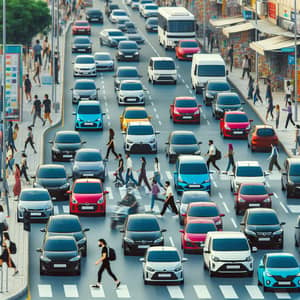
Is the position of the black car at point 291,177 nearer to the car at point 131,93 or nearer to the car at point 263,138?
the car at point 263,138

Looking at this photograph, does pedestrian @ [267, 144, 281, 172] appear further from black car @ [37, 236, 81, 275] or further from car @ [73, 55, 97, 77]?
car @ [73, 55, 97, 77]

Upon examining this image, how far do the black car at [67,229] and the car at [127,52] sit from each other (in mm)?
55087

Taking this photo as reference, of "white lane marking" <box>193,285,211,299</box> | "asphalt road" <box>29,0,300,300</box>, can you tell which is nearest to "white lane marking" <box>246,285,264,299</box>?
"asphalt road" <box>29,0,300,300</box>

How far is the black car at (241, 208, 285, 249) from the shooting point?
199ft

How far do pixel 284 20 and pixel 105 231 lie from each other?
44.7 m

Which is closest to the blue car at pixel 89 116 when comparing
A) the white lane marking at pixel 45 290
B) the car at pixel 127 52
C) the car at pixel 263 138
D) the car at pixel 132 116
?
the car at pixel 132 116

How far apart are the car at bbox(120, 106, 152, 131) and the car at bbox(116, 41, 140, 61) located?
27749 millimetres

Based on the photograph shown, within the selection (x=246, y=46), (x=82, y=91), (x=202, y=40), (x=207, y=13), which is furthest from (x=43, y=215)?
(x=207, y=13)

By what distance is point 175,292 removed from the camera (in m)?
54.9

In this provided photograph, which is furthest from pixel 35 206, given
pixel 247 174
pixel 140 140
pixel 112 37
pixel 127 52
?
pixel 112 37

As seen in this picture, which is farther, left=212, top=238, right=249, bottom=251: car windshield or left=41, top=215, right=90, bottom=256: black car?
left=41, top=215, right=90, bottom=256: black car

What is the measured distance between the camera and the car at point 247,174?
7031 centimetres

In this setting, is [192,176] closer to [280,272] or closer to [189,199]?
[189,199]

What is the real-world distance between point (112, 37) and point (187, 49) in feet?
38.6
